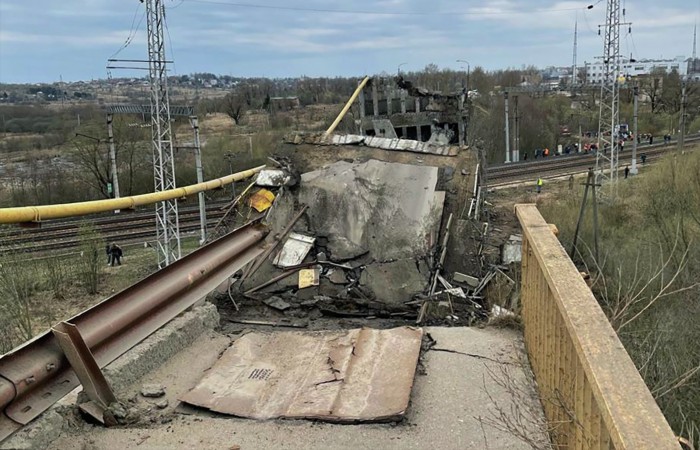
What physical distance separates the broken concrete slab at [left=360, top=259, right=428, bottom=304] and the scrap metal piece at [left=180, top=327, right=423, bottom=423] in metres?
2.47

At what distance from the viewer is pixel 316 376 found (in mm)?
4074

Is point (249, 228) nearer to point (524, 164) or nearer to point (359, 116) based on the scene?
point (359, 116)

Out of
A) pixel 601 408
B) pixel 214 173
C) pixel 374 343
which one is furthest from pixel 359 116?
pixel 214 173

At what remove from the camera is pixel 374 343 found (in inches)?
179

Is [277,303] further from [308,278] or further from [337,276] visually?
[337,276]

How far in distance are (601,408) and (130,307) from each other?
300 centimetres

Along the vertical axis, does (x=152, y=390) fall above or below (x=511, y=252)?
above

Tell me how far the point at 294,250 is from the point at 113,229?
26.0 metres

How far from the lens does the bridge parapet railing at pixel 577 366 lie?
175 centimetres

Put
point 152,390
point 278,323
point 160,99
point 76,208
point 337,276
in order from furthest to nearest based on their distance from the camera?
point 160,99 → point 337,276 → point 278,323 → point 76,208 → point 152,390

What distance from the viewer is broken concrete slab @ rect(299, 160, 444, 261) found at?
7.65 meters

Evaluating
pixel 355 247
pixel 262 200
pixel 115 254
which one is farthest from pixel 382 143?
pixel 115 254

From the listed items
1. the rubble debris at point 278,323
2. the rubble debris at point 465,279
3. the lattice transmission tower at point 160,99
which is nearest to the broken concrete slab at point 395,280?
the rubble debris at point 465,279

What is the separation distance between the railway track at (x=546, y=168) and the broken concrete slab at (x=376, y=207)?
2817 cm
